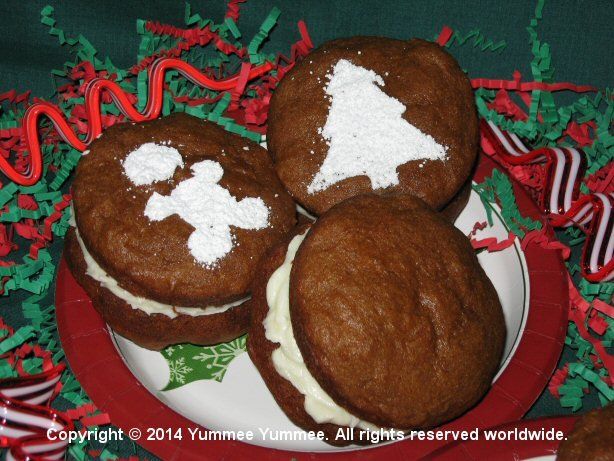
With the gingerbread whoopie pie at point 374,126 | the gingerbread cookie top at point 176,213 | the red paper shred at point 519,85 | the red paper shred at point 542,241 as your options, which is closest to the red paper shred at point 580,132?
the red paper shred at point 519,85

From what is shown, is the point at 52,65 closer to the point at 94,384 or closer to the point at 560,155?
the point at 94,384

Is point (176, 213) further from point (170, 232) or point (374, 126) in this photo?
point (374, 126)

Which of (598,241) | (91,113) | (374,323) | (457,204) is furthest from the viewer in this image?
(91,113)

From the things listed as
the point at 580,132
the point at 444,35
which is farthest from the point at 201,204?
the point at 580,132

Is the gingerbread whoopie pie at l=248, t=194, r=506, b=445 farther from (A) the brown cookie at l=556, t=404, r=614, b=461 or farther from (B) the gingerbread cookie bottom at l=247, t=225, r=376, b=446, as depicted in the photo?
(A) the brown cookie at l=556, t=404, r=614, b=461

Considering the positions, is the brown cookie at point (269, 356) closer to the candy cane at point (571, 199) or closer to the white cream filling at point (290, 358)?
the white cream filling at point (290, 358)
